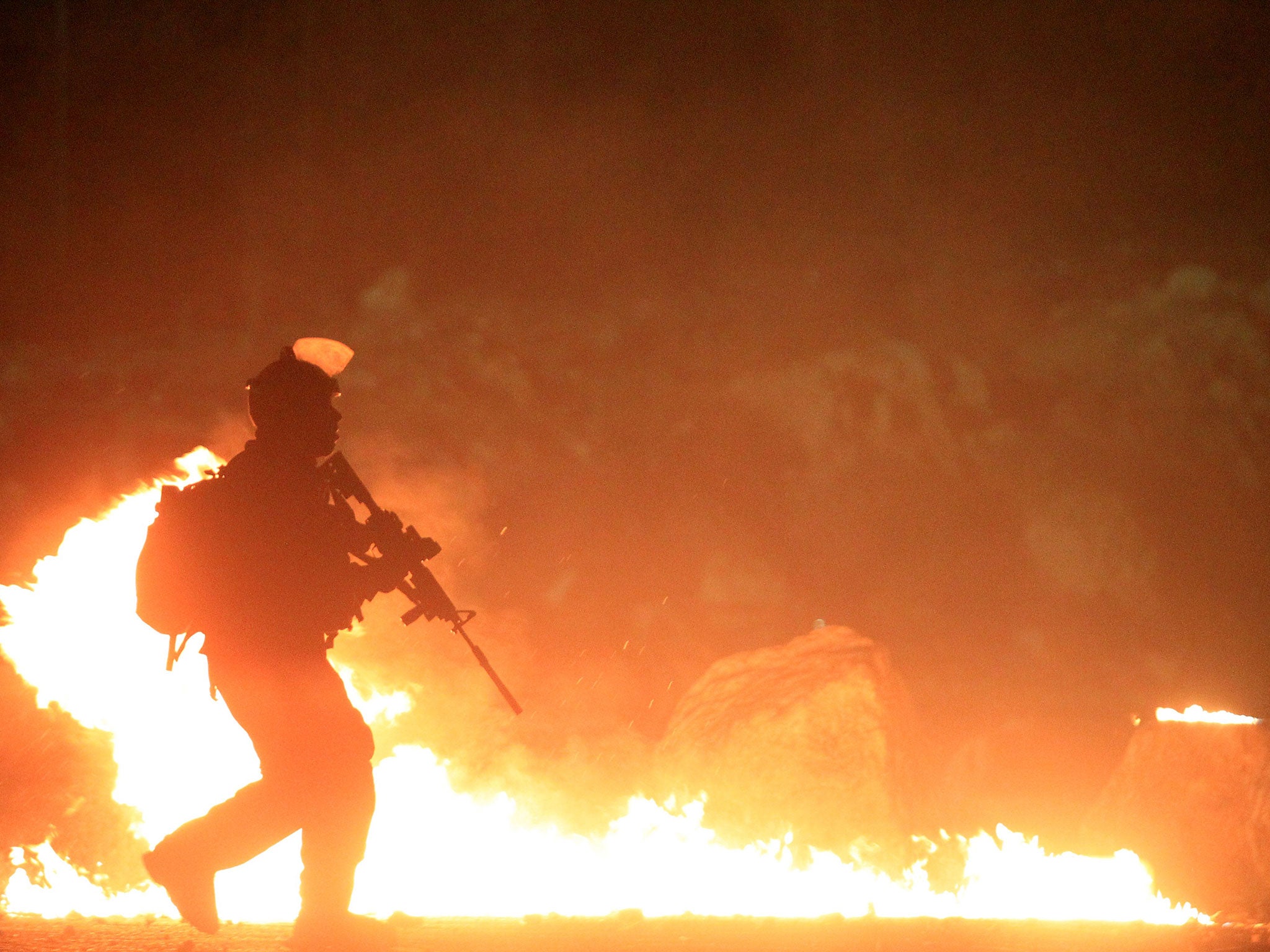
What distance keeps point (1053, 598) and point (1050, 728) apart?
1.20 meters

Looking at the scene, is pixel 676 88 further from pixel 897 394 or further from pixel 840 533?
pixel 840 533

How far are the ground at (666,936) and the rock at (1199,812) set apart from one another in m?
2.12

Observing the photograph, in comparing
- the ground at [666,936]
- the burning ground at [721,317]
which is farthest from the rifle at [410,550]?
the burning ground at [721,317]

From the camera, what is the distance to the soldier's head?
15.5ft

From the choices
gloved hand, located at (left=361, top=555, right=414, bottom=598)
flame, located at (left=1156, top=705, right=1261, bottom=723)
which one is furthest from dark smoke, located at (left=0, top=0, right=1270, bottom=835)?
gloved hand, located at (left=361, top=555, right=414, bottom=598)

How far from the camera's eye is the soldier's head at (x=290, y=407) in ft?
15.5

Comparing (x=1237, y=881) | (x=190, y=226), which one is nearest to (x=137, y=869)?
(x=190, y=226)

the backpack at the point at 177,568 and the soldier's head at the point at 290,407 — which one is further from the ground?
the soldier's head at the point at 290,407

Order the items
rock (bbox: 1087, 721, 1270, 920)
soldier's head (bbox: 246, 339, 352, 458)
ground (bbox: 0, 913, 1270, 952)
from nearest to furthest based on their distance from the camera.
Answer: soldier's head (bbox: 246, 339, 352, 458) → ground (bbox: 0, 913, 1270, 952) → rock (bbox: 1087, 721, 1270, 920)

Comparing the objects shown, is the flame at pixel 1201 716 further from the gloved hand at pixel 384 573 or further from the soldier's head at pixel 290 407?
the soldier's head at pixel 290 407

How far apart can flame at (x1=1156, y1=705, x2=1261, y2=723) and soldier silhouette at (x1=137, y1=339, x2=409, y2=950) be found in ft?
23.5

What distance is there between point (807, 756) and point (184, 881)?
5.62m

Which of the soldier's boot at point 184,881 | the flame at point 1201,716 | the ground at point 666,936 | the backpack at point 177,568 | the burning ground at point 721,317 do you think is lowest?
the ground at point 666,936

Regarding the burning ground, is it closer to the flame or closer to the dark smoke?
the dark smoke
